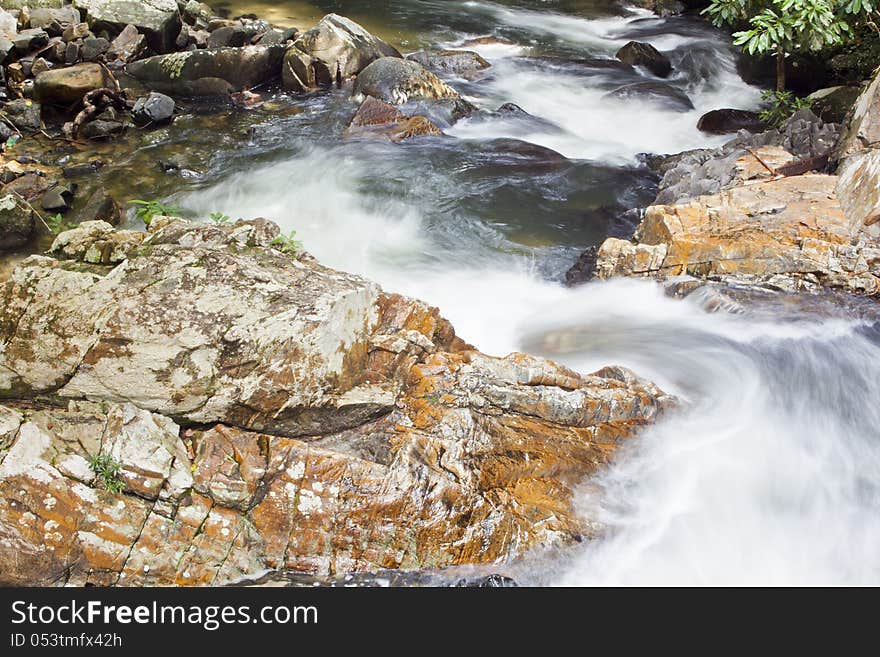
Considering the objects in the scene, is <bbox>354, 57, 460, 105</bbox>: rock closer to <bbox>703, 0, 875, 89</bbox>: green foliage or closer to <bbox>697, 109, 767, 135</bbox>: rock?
<bbox>697, 109, 767, 135</bbox>: rock

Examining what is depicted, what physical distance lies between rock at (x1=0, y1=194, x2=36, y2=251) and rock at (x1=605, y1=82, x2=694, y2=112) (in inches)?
404

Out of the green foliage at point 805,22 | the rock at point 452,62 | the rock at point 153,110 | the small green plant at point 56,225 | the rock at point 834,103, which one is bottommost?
the small green plant at point 56,225

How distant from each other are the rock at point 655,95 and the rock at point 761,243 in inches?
223

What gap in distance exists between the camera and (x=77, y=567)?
3713mm

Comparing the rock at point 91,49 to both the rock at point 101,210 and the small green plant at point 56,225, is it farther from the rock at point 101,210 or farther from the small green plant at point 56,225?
the small green plant at point 56,225

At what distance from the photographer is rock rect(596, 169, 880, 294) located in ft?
22.0

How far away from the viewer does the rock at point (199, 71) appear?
12.7 meters

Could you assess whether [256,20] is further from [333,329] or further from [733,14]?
[333,329]

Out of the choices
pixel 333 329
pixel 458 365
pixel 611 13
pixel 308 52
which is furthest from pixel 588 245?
pixel 611 13

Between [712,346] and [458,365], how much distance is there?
279 centimetres

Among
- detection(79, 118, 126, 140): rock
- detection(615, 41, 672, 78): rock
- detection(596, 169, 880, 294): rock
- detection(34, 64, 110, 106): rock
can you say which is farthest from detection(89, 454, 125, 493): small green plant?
detection(615, 41, 672, 78): rock

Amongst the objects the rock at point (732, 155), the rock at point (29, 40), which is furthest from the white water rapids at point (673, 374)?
the rock at point (29, 40)

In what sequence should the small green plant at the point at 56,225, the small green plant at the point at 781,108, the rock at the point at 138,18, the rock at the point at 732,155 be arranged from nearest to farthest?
the small green plant at the point at 56,225 < the rock at the point at 732,155 < the small green plant at the point at 781,108 < the rock at the point at 138,18
